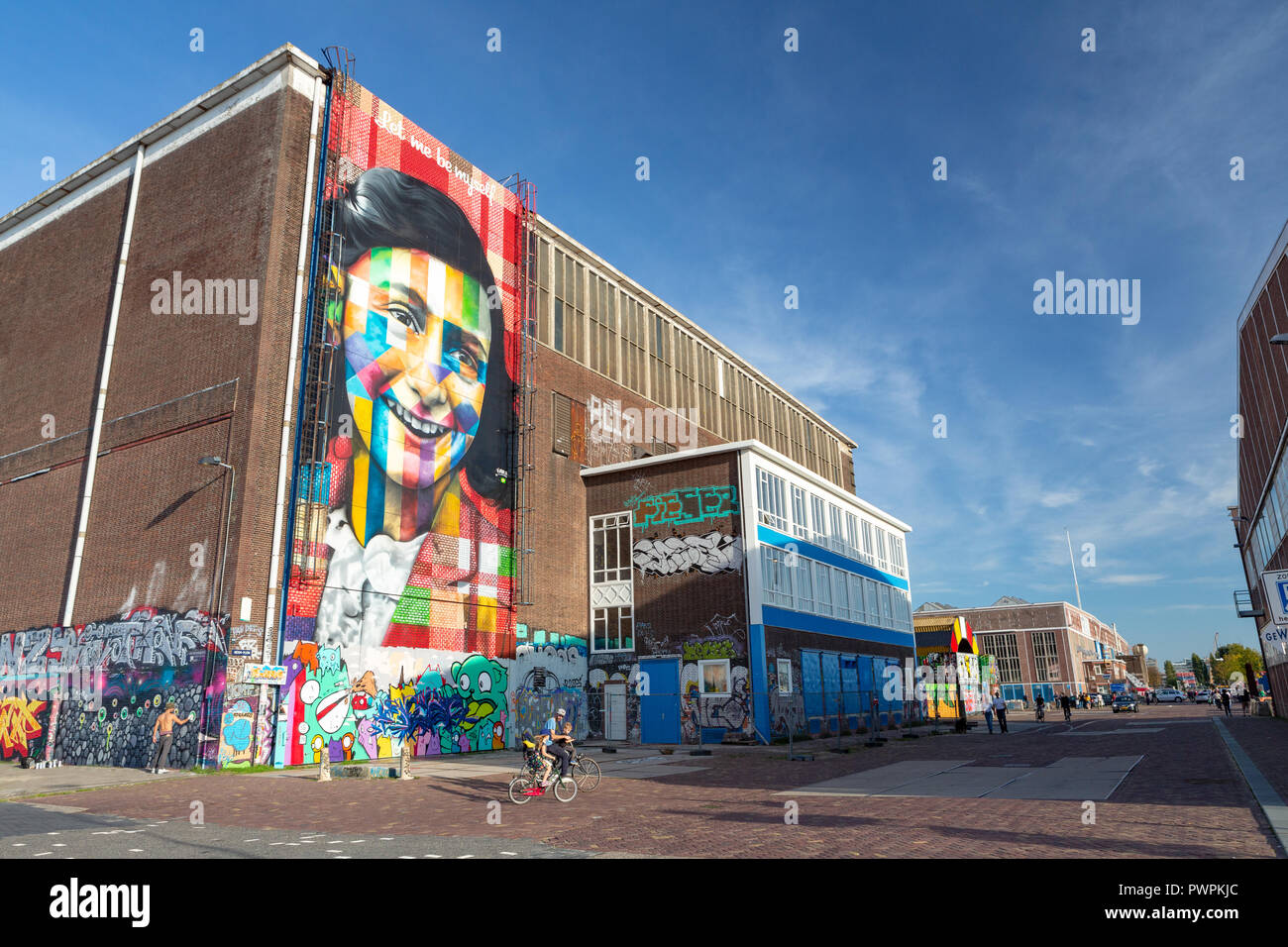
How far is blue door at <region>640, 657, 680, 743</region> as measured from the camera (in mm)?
33750

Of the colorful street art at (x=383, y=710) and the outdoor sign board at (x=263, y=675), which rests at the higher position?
the outdoor sign board at (x=263, y=675)

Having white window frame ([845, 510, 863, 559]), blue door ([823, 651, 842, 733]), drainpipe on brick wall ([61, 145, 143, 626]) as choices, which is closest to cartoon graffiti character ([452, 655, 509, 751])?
drainpipe on brick wall ([61, 145, 143, 626])

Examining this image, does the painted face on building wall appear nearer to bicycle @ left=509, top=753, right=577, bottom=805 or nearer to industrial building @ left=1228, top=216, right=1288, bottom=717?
bicycle @ left=509, top=753, right=577, bottom=805

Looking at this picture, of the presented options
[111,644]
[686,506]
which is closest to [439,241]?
[686,506]

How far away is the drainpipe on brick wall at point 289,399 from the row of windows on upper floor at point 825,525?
18.5 m

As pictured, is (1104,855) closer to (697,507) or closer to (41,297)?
(697,507)

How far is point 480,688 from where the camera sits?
31719mm

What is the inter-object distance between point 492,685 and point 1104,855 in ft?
86.3

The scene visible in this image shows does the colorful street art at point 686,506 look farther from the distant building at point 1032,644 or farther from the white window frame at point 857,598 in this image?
the distant building at point 1032,644

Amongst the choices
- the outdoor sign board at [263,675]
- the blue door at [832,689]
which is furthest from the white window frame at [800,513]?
the outdoor sign board at [263,675]

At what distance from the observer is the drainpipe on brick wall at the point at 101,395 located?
29141 mm

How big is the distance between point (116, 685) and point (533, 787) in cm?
1764

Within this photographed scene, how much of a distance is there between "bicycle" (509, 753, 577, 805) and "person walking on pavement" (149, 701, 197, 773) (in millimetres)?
12818
